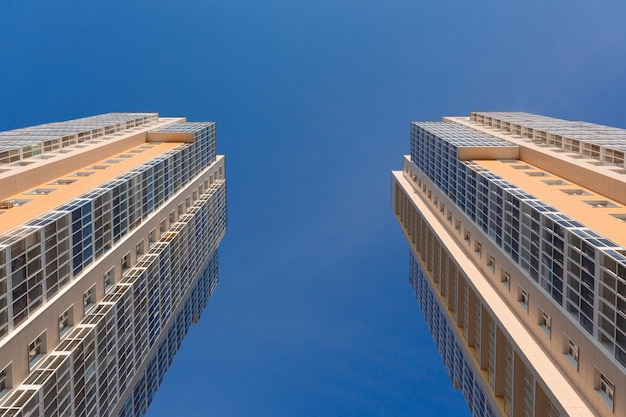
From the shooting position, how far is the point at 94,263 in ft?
135

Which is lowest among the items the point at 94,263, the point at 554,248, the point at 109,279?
the point at 109,279

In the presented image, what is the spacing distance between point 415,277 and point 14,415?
83889 mm

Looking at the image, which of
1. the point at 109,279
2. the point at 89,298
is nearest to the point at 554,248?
the point at 89,298

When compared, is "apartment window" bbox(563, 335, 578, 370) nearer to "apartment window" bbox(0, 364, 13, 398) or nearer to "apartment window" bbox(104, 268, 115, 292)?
"apartment window" bbox(0, 364, 13, 398)

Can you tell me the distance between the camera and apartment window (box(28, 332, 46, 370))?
103 feet

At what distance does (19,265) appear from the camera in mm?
29812

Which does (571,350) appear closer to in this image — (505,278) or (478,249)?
(505,278)

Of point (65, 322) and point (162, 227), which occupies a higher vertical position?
point (162, 227)

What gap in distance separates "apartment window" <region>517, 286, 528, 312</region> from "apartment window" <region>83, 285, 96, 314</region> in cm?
4215

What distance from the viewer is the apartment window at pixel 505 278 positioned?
43.4m

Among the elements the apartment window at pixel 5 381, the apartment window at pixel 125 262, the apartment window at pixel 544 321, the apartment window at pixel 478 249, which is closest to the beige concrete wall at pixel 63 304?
the apartment window at pixel 5 381

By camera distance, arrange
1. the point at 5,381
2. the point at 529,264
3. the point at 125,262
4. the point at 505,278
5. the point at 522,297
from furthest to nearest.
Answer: the point at 125,262
the point at 505,278
the point at 522,297
the point at 529,264
the point at 5,381

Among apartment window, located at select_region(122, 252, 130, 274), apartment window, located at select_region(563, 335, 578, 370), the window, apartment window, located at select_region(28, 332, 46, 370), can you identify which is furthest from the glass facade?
the window

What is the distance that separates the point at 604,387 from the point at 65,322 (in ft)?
141
